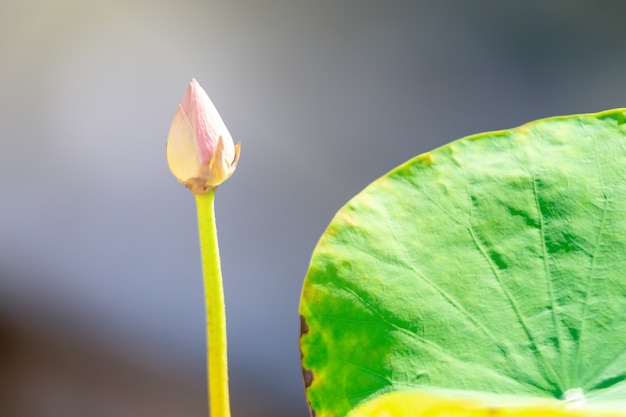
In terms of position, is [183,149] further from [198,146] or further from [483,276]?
[483,276]

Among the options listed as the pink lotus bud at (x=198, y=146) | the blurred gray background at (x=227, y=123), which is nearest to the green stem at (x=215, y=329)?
the pink lotus bud at (x=198, y=146)

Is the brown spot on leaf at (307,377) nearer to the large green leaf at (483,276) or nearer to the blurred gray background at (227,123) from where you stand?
the large green leaf at (483,276)

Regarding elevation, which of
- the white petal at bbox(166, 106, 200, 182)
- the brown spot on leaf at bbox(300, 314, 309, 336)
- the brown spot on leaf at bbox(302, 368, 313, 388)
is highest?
the white petal at bbox(166, 106, 200, 182)

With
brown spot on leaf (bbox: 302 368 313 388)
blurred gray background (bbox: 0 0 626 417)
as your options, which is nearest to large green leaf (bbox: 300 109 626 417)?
brown spot on leaf (bbox: 302 368 313 388)

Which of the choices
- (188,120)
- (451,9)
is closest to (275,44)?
(451,9)

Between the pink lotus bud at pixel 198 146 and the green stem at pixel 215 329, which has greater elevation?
the pink lotus bud at pixel 198 146

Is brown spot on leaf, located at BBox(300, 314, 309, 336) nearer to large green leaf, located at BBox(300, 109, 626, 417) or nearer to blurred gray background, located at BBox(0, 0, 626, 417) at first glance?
large green leaf, located at BBox(300, 109, 626, 417)

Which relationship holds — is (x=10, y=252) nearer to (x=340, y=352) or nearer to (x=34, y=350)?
(x=34, y=350)
